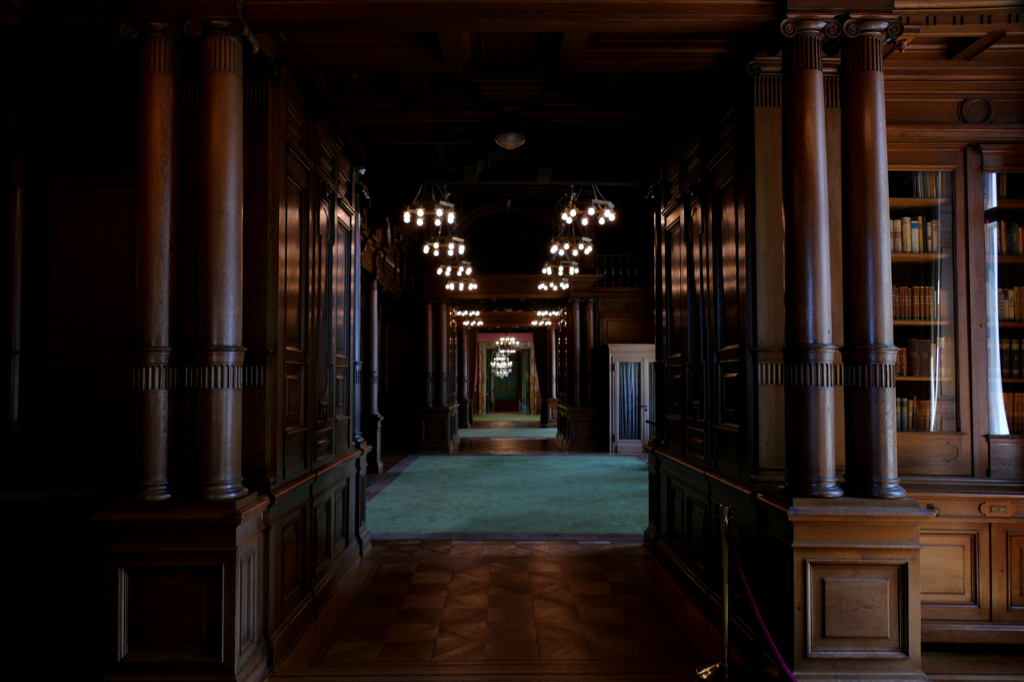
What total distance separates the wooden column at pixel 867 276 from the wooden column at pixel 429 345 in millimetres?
11335

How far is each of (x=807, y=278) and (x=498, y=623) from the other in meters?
2.89

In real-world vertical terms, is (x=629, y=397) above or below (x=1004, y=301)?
below

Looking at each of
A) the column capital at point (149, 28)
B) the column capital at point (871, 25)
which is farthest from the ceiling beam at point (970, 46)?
the column capital at point (149, 28)

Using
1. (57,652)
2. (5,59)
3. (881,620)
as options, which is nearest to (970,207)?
(881,620)

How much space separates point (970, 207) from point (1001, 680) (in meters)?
2.81

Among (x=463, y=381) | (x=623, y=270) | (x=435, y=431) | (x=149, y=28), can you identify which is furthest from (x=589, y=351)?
(x=149, y=28)

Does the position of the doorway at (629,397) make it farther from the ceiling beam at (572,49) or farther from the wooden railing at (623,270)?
the ceiling beam at (572,49)

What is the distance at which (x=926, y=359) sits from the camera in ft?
13.0

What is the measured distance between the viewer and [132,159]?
3.94 meters

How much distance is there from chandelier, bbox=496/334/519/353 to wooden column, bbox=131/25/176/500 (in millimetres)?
22025

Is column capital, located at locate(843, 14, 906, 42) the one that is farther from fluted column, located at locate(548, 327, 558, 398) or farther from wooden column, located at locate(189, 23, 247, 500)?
fluted column, located at locate(548, 327, 558, 398)

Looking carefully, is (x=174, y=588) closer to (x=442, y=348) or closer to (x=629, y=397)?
(x=442, y=348)

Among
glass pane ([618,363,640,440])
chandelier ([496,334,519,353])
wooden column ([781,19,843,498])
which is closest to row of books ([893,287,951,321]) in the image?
wooden column ([781,19,843,498])

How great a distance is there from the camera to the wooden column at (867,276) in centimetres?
304
